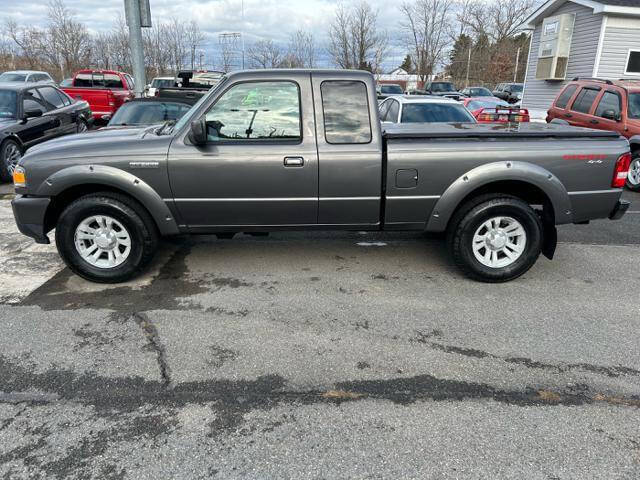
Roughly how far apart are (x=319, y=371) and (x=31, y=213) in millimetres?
3045

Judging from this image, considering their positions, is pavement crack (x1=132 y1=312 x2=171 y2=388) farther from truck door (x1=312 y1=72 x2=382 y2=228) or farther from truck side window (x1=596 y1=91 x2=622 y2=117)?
truck side window (x1=596 y1=91 x2=622 y2=117)

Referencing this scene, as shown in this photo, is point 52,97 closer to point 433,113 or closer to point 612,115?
point 433,113

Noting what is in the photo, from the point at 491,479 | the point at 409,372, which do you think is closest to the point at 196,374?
the point at 409,372

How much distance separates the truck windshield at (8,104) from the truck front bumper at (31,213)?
18.9ft

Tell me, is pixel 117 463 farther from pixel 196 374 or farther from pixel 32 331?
pixel 32 331

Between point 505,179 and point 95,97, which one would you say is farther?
point 95,97

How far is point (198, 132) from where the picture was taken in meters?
3.97

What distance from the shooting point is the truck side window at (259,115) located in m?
4.20

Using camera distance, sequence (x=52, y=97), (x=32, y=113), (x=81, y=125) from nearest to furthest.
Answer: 1. (x=32, y=113)
2. (x=52, y=97)
3. (x=81, y=125)

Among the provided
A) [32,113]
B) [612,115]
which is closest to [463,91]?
[612,115]

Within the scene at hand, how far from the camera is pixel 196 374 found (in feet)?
10.1

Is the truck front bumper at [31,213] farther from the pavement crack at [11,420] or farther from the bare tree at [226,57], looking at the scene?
the bare tree at [226,57]

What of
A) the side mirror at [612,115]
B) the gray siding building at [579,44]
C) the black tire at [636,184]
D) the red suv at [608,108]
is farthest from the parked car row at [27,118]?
the gray siding building at [579,44]

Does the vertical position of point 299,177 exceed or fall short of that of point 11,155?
it exceeds it
